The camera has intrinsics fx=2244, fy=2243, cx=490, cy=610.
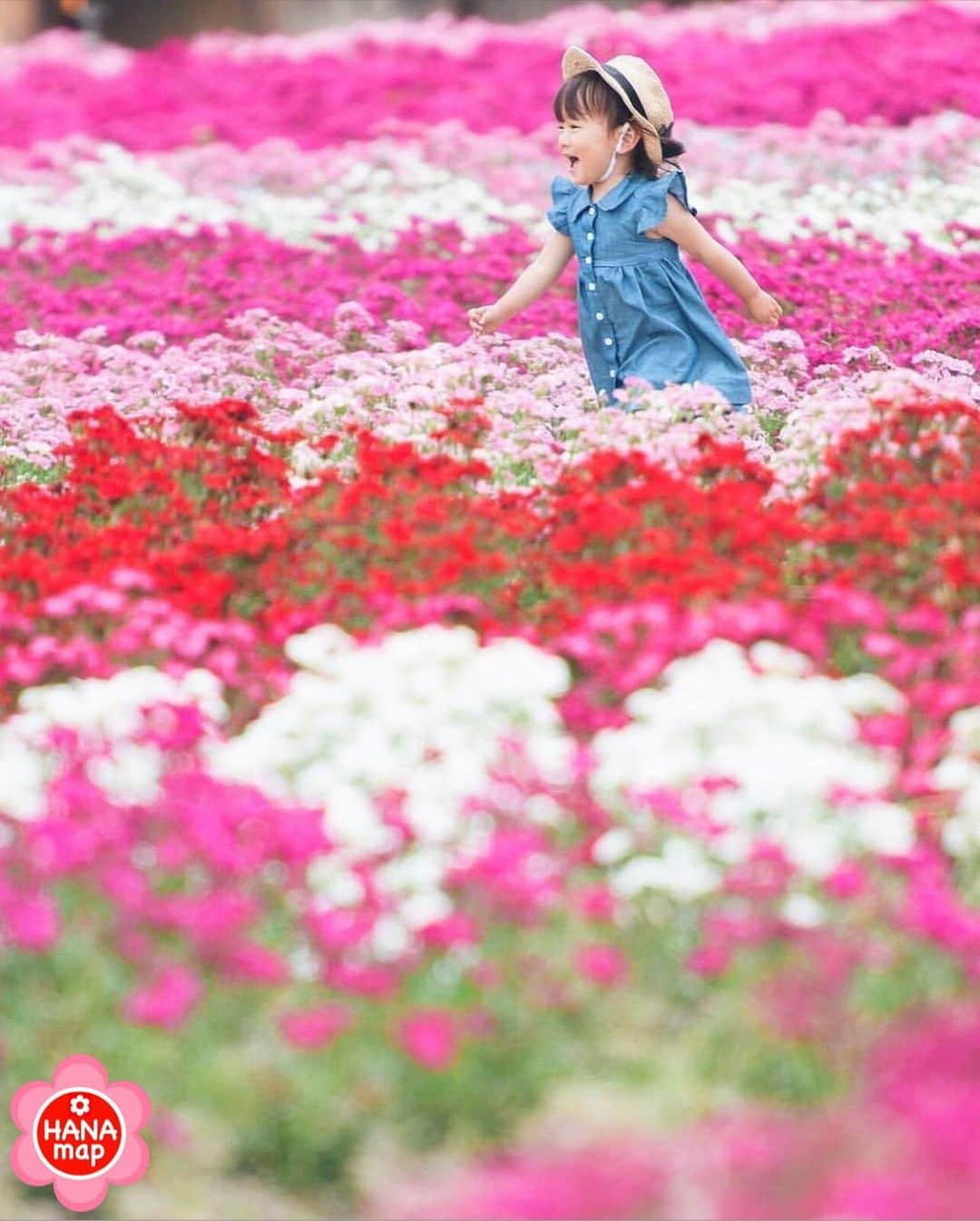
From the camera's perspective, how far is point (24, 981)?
3.05m

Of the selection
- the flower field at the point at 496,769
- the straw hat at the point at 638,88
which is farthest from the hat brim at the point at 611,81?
the flower field at the point at 496,769

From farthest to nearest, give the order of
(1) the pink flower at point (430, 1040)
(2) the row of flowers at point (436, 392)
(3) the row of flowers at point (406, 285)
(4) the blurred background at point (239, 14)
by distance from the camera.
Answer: (4) the blurred background at point (239, 14) → (3) the row of flowers at point (406, 285) → (2) the row of flowers at point (436, 392) → (1) the pink flower at point (430, 1040)

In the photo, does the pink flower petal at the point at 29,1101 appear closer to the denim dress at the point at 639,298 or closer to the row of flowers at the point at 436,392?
the row of flowers at the point at 436,392

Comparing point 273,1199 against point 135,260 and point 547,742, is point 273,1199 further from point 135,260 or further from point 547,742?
point 135,260

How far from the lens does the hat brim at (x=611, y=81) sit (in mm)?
5883

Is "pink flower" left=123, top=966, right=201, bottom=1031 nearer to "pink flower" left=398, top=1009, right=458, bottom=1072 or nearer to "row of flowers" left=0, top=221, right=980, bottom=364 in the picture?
"pink flower" left=398, top=1009, right=458, bottom=1072

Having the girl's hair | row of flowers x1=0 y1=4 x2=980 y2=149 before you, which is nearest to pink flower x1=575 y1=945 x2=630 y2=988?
the girl's hair

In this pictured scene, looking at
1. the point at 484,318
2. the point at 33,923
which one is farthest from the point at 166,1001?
the point at 484,318

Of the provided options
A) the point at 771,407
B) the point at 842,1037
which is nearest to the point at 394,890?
the point at 842,1037

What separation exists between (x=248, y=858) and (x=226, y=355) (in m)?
4.29

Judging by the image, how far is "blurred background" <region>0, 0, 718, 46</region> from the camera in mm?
17219

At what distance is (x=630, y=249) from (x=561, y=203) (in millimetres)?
271

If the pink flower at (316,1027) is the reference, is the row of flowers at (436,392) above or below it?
below

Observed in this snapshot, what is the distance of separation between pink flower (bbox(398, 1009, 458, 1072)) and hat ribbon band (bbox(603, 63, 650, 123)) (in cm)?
373
